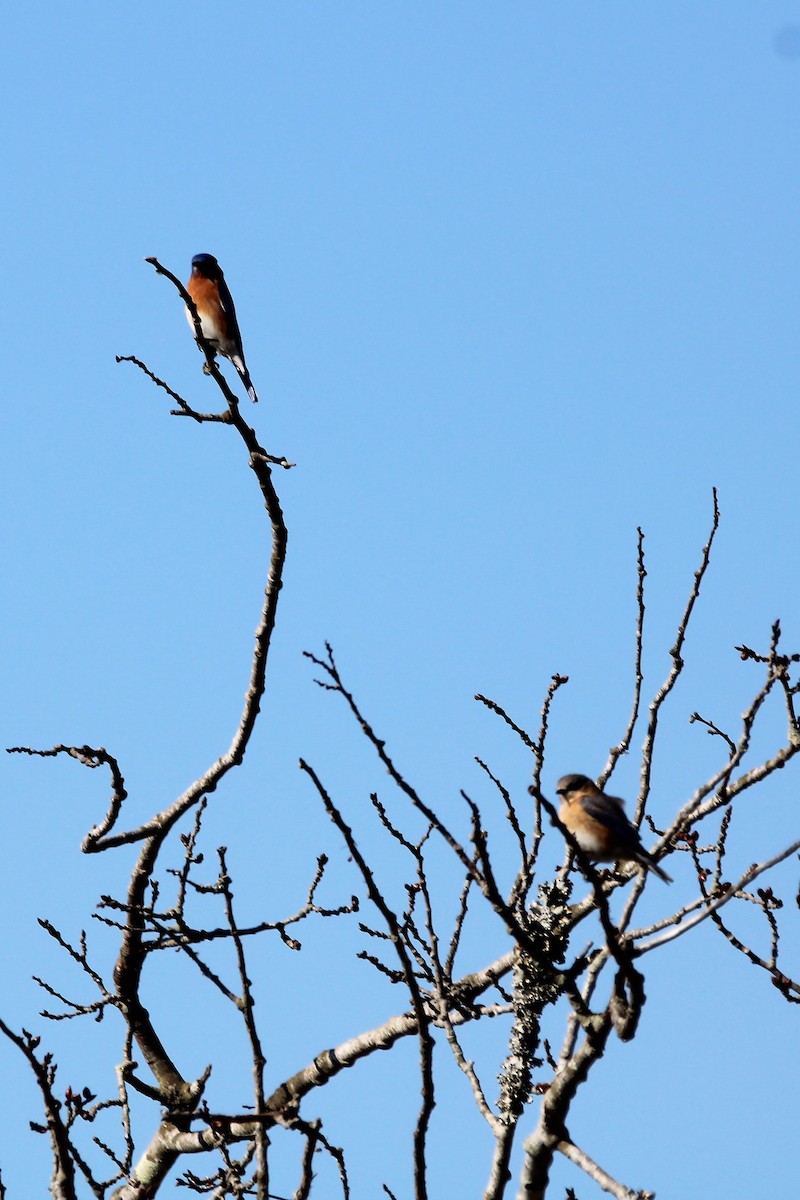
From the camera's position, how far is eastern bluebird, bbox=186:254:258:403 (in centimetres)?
944

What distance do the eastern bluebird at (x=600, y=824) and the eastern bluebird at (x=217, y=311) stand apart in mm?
4456

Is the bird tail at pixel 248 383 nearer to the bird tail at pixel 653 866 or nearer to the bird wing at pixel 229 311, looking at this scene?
the bird wing at pixel 229 311

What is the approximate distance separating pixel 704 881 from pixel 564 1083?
2015mm

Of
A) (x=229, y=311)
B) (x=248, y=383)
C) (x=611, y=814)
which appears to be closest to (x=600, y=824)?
(x=611, y=814)

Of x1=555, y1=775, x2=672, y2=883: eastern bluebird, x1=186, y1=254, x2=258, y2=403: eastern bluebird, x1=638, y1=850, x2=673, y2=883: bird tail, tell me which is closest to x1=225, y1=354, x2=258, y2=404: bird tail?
x1=186, y1=254, x2=258, y2=403: eastern bluebird

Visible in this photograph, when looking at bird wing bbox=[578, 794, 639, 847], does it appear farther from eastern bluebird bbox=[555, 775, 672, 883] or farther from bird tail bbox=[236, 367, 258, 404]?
bird tail bbox=[236, 367, 258, 404]

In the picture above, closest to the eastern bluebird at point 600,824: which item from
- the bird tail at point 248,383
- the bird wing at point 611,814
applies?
the bird wing at point 611,814

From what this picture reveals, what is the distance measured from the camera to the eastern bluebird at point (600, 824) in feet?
16.9

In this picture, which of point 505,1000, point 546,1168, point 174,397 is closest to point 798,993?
point 505,1000

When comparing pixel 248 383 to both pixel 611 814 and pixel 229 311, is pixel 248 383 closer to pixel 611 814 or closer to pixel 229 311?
pixel 229 311

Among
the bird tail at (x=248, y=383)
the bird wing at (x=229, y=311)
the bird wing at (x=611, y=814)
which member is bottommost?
the bird wing at (x=611, y=814)

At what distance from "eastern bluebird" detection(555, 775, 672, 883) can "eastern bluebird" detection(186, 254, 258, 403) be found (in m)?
4.46

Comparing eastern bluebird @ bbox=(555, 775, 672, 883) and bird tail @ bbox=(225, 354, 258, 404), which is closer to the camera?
eastern bluebird @ bbox=(555, 775, 672, 883)

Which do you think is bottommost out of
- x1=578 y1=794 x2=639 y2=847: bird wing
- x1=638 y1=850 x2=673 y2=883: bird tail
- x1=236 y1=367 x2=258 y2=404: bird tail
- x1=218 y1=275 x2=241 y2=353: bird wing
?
x1=638 y1=850 x2=673 y2=883: bird tail
